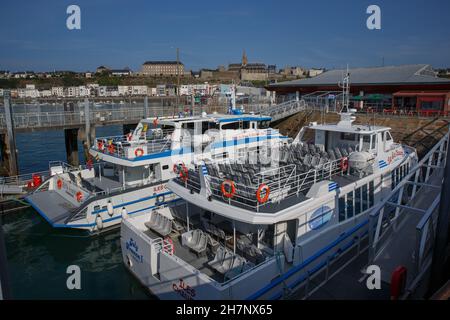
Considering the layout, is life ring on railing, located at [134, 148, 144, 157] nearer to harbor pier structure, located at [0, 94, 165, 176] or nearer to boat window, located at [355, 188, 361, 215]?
boat window, located at [355, 188, 361, 215]

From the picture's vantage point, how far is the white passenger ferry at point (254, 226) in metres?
8.28

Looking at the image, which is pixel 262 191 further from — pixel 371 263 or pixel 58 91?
pixel 58 91

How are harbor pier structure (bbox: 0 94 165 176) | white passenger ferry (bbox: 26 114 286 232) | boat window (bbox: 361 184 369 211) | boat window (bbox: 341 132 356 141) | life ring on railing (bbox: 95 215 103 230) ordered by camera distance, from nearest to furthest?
boat window (bbox: 361 184 369 211) → boat window (bbox: 341 132 356 141) → life ring on railing (bbox: 95 215 103 230) → white passenger ferry (bbox: 26 114 286 232) → harbor pier structure (bbox: 0 94 165 176)

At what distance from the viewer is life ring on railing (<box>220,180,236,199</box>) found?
8.71m

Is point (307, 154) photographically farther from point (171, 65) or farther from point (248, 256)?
point (171, 65)

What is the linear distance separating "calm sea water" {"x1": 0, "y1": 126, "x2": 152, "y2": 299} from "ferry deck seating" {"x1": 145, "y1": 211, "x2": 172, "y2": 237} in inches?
70.7

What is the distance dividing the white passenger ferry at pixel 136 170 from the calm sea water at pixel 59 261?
1.02 metres

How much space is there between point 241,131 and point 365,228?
9281 mm

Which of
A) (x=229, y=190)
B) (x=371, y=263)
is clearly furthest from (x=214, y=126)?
(x=371, y=263)

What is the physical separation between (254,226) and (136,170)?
9.08m

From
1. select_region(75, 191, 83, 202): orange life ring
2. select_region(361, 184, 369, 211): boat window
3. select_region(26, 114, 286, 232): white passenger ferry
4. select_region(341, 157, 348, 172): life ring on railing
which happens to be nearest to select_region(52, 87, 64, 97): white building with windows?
select_region(26, 114, 286, 232): white passenger ferry

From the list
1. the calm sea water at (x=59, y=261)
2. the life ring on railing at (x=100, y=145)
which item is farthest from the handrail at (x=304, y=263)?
the life ring on railing at (x=100, y=145)

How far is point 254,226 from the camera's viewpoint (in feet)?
32.3

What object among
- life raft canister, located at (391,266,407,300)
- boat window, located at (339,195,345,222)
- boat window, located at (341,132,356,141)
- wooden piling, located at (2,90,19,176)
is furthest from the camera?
wooden piling, located at (2,90,19,176)
